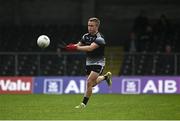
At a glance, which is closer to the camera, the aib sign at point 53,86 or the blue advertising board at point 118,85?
the blue advertising board at point 118,85

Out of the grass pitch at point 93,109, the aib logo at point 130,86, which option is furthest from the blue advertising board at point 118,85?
the grass pitch at point 93,109

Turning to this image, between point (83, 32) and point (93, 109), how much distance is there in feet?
47.4

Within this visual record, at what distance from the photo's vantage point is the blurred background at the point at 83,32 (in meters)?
27.1

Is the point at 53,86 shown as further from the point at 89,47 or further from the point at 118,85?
the point at 89,47

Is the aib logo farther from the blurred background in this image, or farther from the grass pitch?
the grass pitch

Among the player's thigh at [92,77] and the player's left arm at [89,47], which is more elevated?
the player's left arm at [89,47]

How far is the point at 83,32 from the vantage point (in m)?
31.8

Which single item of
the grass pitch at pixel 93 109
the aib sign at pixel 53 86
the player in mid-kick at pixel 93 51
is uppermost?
the player in mid-kick at pixel 93 51

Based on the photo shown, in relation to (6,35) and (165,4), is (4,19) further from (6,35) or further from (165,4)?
(165,4)

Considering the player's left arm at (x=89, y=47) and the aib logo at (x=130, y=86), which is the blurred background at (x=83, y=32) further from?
the player's left arm at (x=89, y=47)

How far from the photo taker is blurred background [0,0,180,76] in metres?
27.1

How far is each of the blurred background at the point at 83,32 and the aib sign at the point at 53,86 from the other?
1.01m

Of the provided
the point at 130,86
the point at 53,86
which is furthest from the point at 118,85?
the point at 53,86

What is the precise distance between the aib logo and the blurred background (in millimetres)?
1163
